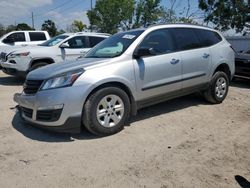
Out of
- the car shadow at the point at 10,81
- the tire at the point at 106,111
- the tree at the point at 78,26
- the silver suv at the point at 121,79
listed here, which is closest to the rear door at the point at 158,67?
the silver suv at the point at 121,79

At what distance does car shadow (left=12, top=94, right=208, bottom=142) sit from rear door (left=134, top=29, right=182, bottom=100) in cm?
67

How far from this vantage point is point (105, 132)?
5188mm

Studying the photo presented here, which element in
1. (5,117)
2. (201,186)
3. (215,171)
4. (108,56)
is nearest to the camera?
(201,186)

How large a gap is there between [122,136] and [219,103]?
310 centimetres

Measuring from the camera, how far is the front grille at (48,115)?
4914 millimetres

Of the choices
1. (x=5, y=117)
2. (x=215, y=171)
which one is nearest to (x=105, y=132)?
(x=215, y=171)

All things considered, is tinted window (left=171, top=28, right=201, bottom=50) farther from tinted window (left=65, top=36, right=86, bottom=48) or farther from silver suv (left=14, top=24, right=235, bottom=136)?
tinted window (left=65, top=36, right=86, bottom=48)

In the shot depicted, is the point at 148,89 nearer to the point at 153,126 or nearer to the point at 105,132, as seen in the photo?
the point at 153,126

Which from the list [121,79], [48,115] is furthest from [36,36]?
[48,115]

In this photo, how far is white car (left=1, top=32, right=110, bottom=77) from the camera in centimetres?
1026

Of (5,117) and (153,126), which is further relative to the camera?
(5,117)

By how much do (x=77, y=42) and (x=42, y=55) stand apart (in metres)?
1.36

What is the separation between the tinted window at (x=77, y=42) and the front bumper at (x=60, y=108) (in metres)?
6.10

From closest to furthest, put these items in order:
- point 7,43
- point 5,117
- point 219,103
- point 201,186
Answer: point 201,186 → point 5,117 → point 219,103 → point 7,43
